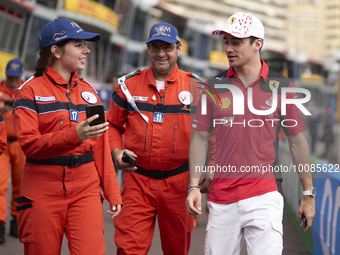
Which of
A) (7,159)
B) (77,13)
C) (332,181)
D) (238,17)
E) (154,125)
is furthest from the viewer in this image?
(77,13)

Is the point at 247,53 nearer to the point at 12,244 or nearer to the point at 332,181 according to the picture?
the point at 332,181

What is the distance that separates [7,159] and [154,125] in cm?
324

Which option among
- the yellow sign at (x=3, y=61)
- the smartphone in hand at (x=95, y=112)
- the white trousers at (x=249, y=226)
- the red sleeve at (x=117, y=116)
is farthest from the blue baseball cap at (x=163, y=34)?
the yellow sign at (x=3, y=61)

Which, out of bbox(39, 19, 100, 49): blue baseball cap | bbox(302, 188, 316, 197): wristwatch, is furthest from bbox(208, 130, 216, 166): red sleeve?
bbox(39, 19, 100, 49): blue baseball cap

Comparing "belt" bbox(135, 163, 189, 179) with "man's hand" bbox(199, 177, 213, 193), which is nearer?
"man's hand" bbox(199, 177, 213, 193)

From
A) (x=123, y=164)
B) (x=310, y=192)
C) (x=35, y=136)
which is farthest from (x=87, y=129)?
(x=310, y=192)

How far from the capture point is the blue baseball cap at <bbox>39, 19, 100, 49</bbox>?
3625 millimetres

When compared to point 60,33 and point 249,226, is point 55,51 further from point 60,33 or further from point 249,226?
point 249,226

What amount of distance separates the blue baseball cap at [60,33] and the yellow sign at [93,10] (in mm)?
21791

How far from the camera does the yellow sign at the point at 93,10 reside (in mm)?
24766

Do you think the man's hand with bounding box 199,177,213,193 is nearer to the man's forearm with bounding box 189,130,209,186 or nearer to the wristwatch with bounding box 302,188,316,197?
the man's forearm with bounding box 189,130,209,186

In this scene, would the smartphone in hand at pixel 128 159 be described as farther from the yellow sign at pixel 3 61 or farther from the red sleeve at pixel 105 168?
the yellow sign at pixel 3 61

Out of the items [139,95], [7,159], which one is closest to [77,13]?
[7,159]

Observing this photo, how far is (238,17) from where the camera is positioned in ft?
11.5
